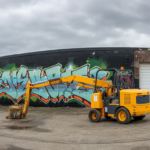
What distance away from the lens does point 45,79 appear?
19.9 meters

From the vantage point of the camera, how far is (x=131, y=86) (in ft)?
38.4

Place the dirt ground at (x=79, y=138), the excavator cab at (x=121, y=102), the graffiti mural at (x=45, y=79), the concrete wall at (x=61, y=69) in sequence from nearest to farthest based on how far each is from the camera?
the dirt ground at (x=79, y=138), the excavator cab at (x=121, y=102), the concrete wall at (x=61, y=69), the graffiti mural at (x=45, y=79)

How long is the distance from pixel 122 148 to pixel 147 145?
0.88 meters

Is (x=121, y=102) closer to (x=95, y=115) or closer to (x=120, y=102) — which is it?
(x=120, y=102)

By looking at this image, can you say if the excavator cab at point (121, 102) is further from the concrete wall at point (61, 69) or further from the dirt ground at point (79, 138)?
the concrete wall at point (61, 69)

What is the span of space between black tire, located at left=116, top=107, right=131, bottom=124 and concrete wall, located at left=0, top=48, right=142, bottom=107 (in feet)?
24.7

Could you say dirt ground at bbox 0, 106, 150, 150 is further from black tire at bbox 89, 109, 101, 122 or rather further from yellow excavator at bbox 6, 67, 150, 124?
black tire at bbox 89, 109, 101, 122

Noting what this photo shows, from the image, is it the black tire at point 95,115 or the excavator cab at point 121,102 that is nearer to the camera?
the excavator cab at point 121,102

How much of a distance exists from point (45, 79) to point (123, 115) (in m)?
10.7

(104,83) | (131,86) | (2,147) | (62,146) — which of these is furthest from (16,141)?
(131,86)

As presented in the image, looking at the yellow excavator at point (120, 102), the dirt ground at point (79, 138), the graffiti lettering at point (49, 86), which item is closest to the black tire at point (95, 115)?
the yellow excavator at point (120, 102)

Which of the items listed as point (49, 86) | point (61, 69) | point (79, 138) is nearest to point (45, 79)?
point (49, 86)

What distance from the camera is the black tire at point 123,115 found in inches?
409

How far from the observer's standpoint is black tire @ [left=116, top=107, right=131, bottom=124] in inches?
409
